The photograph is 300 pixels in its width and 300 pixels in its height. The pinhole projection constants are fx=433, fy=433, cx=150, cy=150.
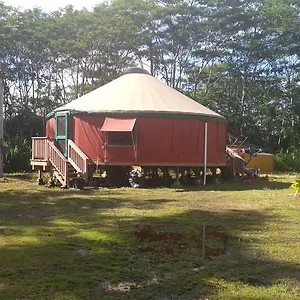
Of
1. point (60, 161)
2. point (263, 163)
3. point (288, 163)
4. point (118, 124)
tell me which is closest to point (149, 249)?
point (60, 161)

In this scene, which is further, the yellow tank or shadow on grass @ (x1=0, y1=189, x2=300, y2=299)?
the yellow tank

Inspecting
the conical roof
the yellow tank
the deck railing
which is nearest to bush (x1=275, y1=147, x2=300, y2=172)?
the yellow tank

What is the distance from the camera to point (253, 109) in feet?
86.3

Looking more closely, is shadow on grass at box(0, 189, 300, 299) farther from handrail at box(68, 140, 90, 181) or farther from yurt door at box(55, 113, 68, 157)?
yurt door at box(55, 113, 68, 157)

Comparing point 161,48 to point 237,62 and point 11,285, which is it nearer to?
point 237,62

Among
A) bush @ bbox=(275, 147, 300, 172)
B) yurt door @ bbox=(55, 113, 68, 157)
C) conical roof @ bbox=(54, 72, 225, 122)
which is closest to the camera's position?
conical roof @ bbox=(54, 72, 225, 122)

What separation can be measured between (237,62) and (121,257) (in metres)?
24.3

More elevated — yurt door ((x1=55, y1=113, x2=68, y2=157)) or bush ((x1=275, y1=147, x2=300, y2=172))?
yurt door ((x1=55, y1=113, x2=68, y2=157))

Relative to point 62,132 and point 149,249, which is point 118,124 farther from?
point 149,249

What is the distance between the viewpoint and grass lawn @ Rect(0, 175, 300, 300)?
344 centimetres

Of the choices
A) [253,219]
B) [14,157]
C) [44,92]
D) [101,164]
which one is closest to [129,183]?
[101,164]

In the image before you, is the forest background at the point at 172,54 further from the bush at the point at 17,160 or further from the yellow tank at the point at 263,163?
the bush at the point at 17,160

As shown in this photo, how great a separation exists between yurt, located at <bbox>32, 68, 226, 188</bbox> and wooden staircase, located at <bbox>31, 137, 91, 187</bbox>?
26 millimetres

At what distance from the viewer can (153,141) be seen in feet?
38.9
